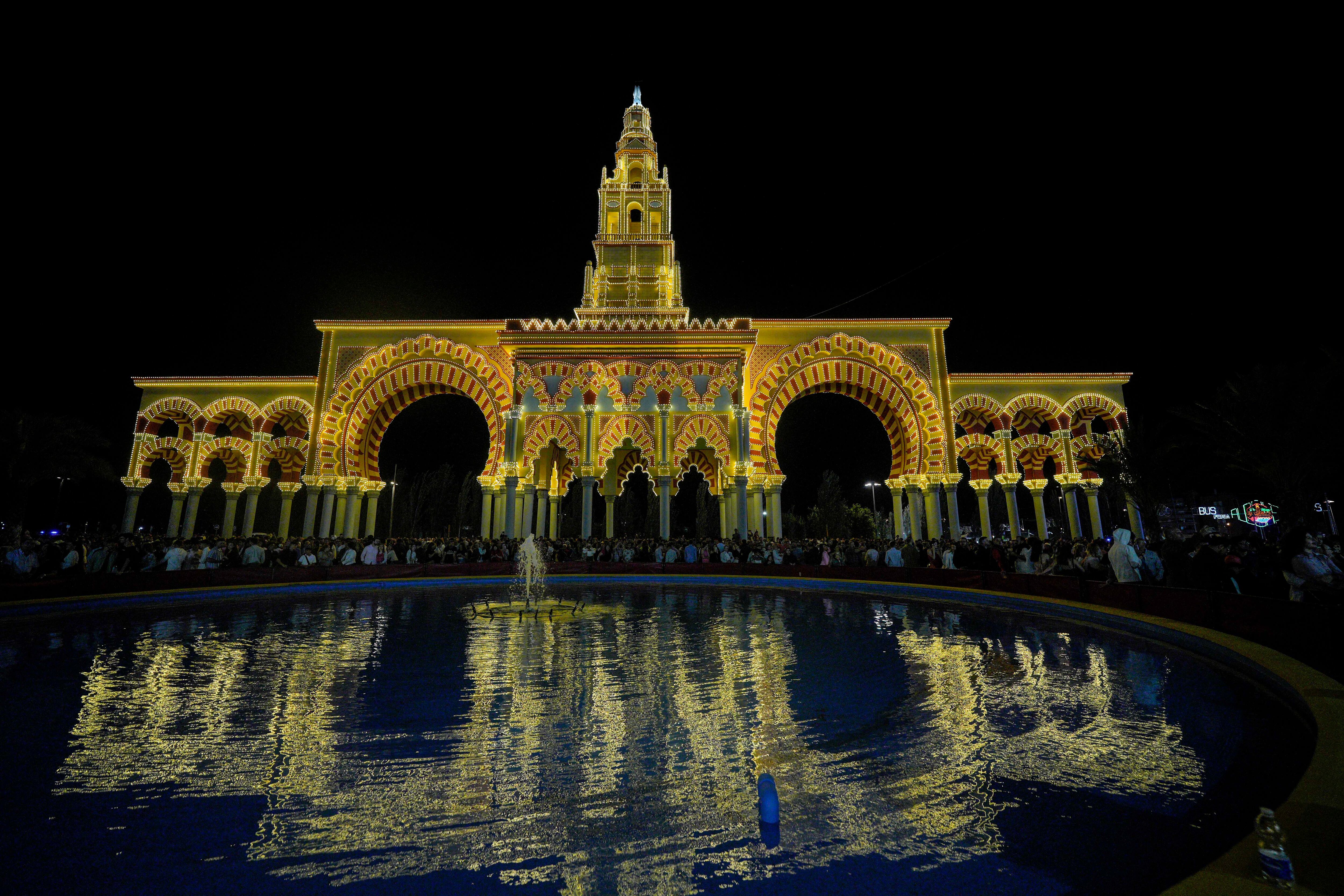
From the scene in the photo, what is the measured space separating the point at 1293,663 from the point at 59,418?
30.7 meters

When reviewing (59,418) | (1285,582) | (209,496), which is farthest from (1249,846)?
(209,496)

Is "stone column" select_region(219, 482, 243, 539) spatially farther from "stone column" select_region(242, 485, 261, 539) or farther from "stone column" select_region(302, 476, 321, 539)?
"stone column" select_region(302, 476, 321, 539)

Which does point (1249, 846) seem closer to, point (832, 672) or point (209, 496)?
point (832, 672)

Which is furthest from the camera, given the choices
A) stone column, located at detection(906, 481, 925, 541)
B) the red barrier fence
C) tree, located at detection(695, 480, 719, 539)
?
tree, located at detection(695, 480, 719, 539)

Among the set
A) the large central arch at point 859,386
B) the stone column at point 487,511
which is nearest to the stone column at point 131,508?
the stone column at point 487,511

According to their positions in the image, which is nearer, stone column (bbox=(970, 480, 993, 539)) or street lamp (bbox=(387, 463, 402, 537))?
stone column (bbox=(970, 480, 993, 539))

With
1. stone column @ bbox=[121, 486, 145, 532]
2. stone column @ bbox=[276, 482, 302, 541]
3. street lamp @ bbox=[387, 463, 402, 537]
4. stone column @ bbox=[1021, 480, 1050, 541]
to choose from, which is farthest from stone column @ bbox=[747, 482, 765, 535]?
stone column @ bbox=[121, 486, 145, 532]

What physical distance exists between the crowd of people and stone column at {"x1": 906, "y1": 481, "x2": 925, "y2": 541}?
3.67m

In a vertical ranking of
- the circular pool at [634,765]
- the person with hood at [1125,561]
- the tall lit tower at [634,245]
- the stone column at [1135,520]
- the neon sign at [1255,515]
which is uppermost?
the tall lit tower at [634,245]

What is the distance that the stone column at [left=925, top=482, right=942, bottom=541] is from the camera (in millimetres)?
21750

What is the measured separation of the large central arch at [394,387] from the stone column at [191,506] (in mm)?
6133

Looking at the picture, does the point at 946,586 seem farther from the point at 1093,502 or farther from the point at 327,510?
the point at 327,510

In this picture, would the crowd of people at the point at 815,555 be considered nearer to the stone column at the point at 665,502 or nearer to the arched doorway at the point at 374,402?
the stone column at the point at 665,502

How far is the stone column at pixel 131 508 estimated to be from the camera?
2348 cm
